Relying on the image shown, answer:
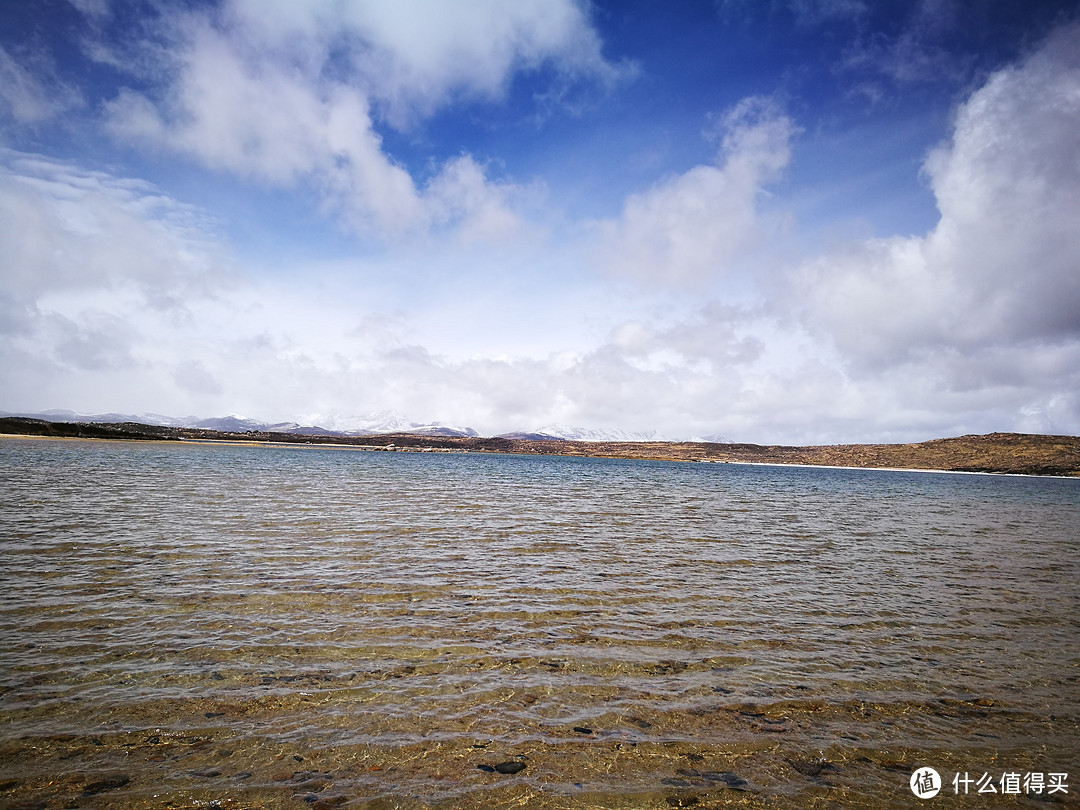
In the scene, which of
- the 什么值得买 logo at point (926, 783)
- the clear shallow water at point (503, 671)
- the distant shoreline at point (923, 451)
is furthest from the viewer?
the distant shoreline at point (923, 451)

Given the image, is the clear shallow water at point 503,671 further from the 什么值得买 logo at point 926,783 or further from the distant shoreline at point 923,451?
the distant shoreline at point 923,451

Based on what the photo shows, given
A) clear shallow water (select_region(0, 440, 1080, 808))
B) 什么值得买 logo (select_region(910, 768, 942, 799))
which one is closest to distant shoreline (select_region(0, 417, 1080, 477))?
clear shallow water (select_region(0, 440, 1080, 808))

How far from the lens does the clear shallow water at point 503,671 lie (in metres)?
5.68

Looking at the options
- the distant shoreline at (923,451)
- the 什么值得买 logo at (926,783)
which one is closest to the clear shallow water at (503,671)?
the 什么值得买 logo at (926,783)

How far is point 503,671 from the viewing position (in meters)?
8.49

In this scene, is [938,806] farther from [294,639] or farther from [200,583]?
[200,583]

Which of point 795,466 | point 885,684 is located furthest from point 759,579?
point 795,466

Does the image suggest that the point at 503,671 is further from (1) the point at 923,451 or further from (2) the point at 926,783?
(1) the point at 923,451

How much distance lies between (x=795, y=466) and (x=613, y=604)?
20871 centimetres

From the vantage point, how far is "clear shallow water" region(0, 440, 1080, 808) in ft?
18.6

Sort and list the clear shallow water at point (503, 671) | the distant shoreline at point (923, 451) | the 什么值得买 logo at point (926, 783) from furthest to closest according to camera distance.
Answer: the distant shoreline at point (923, 451) → the 什么值得买 logo at point (926, 783) → the clear shallow water at point (503, 671)

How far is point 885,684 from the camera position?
8.53 metres

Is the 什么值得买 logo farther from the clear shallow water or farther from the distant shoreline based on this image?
the distant shoreline

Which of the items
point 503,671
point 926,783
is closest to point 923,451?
point 926,783
